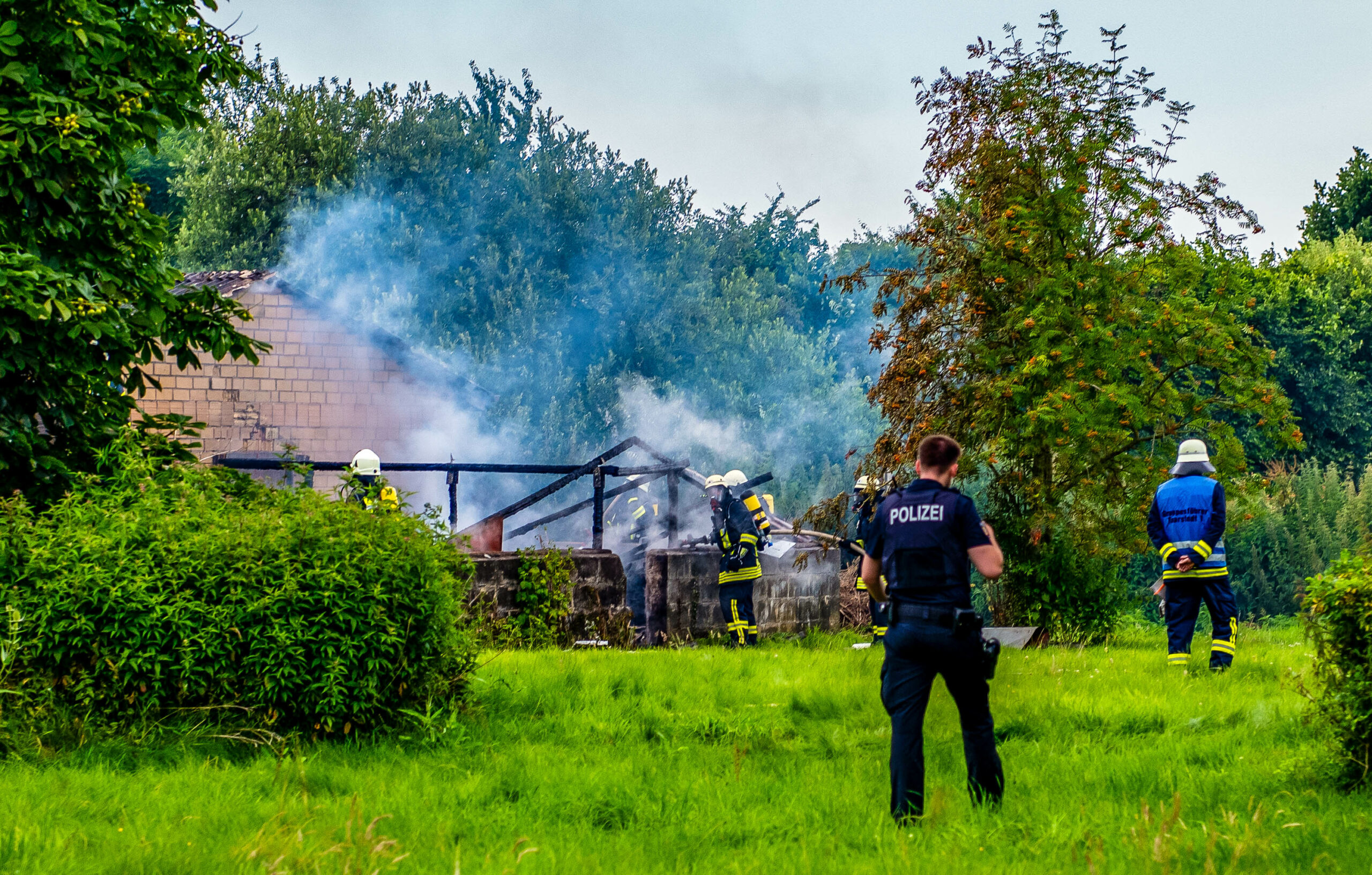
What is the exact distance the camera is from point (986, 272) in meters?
12.8

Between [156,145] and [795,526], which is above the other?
[156,145]

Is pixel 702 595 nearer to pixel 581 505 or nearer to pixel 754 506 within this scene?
pixel 754 506

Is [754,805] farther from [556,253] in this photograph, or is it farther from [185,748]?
[556,253]

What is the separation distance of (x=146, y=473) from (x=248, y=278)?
1465 cm

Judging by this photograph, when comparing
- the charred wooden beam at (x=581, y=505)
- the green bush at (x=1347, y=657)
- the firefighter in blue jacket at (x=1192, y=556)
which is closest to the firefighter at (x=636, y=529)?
the charred wooden beam at (x=581, y=505)

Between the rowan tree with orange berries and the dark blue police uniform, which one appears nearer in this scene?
the dark blue police uniform

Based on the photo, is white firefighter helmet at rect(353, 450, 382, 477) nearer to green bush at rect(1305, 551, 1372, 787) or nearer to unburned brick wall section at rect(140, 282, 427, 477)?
unburned brick wall section at rect(140, 282, 427, 477)

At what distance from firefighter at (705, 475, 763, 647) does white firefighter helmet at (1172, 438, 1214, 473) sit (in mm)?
4770

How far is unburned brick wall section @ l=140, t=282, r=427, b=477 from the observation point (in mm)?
20703

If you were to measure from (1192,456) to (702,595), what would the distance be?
6.32m

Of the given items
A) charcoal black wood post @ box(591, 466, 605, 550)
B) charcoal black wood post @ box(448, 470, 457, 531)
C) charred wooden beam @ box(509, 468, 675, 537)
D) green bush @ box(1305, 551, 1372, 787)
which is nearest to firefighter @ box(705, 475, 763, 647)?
charcoal black wood post @ box(591, 466, 605, 550)

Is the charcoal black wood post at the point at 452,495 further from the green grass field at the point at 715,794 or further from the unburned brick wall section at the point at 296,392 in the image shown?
the unburned brick wall section at the point at 296,392

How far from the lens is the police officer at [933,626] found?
513cm

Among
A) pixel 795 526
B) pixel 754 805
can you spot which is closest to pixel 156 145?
pixel 754 805
